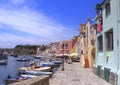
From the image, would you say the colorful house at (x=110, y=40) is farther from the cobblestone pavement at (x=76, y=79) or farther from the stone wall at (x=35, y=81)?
the stone wall at (x=35, y=81)

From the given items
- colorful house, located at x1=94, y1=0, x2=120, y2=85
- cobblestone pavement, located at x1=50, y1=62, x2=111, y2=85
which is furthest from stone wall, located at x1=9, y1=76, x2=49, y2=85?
cobblestone pavement, located at x1=50, y1=62, x2=111, y2=85

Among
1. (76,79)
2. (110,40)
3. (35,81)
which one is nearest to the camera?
(35,81)

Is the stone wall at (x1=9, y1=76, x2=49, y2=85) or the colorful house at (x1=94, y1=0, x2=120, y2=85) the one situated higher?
the colorful house at (x1=94, y1=0, x2=120, y2=85)

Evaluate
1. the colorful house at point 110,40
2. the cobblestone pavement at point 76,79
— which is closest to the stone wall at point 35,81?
the colorful house at point 110,40

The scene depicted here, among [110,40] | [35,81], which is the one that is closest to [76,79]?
[110,40]

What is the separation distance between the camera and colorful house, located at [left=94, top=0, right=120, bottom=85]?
73.2 ft

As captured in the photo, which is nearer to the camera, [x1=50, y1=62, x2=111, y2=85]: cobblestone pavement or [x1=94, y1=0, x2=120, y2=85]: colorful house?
[x1=94, y1=0, x2=120, y2=85]: colorful house

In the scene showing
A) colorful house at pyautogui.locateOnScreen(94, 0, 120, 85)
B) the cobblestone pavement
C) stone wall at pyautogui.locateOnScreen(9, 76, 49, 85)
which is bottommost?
the cobblestone pavement

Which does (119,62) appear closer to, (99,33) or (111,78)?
(111,78)

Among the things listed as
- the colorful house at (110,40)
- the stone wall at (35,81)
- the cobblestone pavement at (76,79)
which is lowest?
the cobblestone pavement at (76,79)

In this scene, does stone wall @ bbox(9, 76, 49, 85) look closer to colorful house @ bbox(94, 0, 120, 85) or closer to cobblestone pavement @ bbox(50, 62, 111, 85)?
colorful house @ bbox(94, 0, 120, 85)

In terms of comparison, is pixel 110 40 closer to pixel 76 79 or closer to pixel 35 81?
pixel 76 79

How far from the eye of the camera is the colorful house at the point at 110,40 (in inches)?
878

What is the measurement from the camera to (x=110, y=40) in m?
28.0
